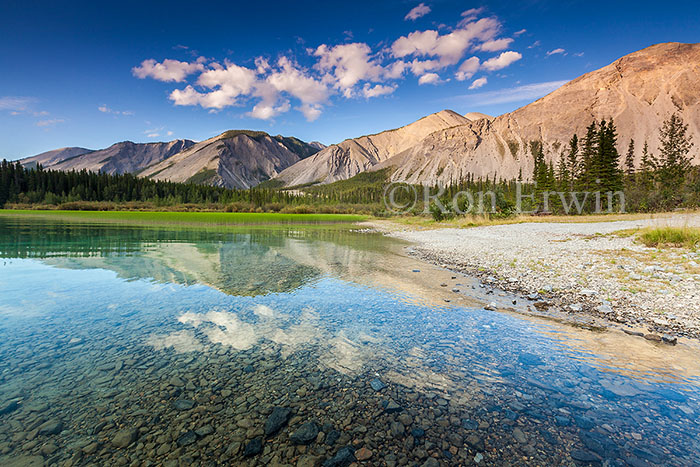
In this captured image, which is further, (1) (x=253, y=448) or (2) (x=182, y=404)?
(2) (x=182, y=404)

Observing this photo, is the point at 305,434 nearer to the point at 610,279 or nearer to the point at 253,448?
the point at 253,448

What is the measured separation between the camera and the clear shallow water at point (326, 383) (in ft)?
14.3

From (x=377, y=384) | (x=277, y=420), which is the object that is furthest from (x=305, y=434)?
(x=377, y=384)

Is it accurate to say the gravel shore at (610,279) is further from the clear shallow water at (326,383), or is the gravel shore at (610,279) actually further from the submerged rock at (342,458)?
the submerged rock at (342,458)

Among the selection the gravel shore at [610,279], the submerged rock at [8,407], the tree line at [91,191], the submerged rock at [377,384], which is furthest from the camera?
the tree line at [91,191]

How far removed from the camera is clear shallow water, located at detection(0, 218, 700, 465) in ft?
14.3

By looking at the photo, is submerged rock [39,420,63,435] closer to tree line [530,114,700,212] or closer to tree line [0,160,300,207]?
tree line [530,114,700,212]

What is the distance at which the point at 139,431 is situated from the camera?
4586mm

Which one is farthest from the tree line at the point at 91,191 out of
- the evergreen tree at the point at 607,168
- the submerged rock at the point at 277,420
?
the submerged rock at the point at 277,420

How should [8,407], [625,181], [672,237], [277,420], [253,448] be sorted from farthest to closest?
[625,181], [672,237], [8,407], [277,420], [253,448]

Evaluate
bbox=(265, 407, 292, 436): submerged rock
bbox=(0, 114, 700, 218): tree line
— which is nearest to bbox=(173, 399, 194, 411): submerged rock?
bbox=(265, 407, 292, 436): submerged rock

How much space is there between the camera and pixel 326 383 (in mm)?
6098

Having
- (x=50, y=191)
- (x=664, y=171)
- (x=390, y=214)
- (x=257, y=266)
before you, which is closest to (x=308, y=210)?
(x=390, y=214)

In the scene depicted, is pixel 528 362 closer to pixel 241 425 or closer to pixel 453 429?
pixel 453 429
